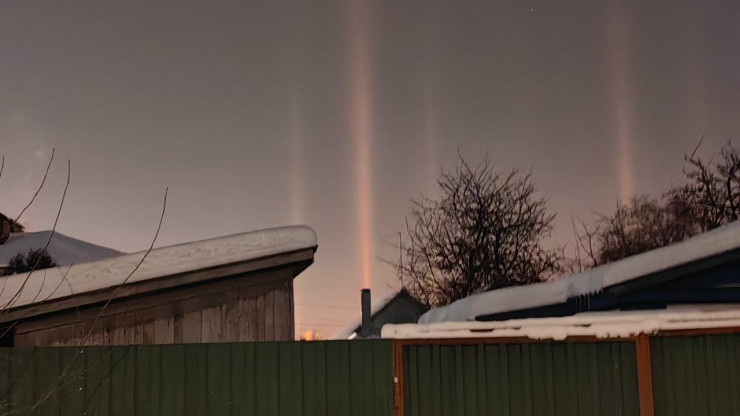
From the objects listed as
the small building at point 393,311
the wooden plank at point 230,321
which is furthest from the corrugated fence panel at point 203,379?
the small building at point 393,311

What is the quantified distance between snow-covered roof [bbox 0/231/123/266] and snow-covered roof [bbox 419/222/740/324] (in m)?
6.88

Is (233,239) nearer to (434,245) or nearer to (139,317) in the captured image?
(139,317)

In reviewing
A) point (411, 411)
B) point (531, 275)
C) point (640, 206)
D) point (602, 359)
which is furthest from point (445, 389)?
point (640, 206)

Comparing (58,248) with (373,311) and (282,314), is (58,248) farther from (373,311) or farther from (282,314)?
(373,311)

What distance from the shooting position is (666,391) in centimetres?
621

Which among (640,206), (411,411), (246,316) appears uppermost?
(640,206)

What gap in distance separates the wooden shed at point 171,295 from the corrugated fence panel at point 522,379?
2.94m

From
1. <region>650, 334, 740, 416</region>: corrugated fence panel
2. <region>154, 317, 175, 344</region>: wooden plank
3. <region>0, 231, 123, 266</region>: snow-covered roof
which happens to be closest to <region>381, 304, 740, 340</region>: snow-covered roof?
<region>650, 334, 740, 416</region>: corrugated fence panel

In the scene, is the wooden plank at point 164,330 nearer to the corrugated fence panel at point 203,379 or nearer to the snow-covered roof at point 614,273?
the corrugated fence panel at point 203,379

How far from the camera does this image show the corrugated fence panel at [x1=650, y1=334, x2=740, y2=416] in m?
6.20

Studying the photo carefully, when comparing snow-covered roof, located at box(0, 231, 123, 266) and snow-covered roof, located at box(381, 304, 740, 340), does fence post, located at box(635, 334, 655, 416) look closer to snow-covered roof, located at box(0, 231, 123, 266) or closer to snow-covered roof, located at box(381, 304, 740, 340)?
snow-covered roof, located at box(381, 304, 740, 340)

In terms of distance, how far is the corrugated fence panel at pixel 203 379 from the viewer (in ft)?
18.5

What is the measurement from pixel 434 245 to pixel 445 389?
26502 millimetres

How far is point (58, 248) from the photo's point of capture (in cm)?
1540
